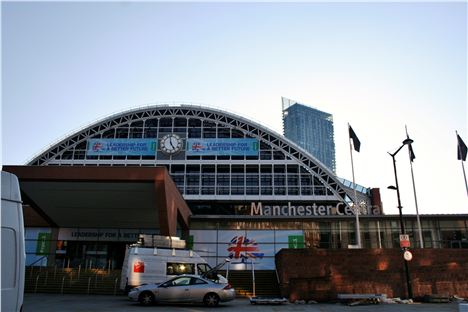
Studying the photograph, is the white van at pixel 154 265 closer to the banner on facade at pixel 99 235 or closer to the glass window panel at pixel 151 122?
the banner on facade at pixel 99 235

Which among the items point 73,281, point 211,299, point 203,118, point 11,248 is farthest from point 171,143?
point 11,248

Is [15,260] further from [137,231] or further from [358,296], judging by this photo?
[137,231]

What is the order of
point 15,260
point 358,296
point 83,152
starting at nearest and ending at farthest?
point 15,260, point 358,296, point 83,152

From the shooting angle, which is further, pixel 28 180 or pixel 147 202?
pixel 147 202

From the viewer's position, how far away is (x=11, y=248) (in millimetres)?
5617

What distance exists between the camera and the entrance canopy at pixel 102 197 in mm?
25719

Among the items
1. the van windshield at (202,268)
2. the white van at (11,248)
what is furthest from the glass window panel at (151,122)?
the white van at (11,248)

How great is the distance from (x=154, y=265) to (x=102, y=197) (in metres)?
10.5

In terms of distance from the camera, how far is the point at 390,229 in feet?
122

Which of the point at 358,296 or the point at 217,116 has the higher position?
the point at 217,116

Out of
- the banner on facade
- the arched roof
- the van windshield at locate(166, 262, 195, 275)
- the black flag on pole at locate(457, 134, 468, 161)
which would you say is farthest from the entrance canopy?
the black flag on pole at locate(457, 134, 468, 161)

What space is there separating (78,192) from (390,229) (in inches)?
1059

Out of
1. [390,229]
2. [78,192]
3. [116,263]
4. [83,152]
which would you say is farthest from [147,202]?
[83,152]

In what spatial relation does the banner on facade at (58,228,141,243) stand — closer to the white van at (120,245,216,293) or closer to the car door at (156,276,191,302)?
the white van at (120,245,216,293)
